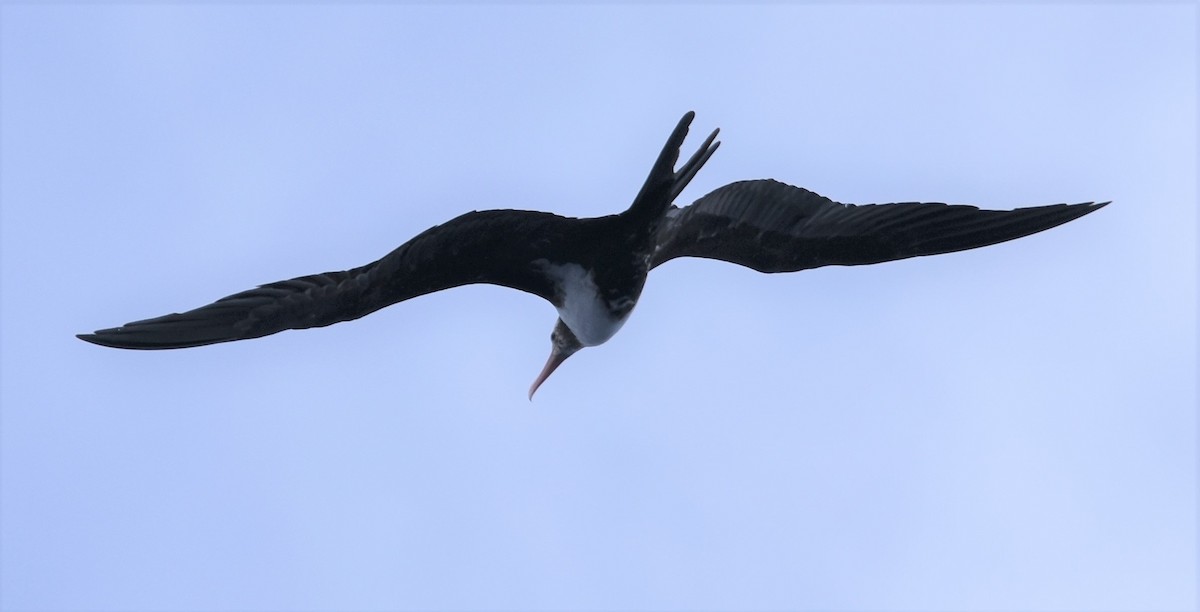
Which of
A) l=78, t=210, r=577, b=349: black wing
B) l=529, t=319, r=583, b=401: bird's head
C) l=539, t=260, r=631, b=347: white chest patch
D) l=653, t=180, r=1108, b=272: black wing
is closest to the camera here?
l=78, t=210, r=577, b=349: black wing

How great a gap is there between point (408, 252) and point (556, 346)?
2.28 meters

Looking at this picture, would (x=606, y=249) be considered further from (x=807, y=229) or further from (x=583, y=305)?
(x=807, y=229)

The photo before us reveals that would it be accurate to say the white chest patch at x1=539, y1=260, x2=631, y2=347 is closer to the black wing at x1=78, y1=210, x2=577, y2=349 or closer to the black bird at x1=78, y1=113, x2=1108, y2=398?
the black bird at x1=78, y1=113, x2=1108, y2=398

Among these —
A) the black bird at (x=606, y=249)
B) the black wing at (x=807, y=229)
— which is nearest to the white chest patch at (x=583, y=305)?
the black bird at (x=606, y=249)

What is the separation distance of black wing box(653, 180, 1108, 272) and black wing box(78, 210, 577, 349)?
4.97 ft

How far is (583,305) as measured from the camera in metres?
10.8

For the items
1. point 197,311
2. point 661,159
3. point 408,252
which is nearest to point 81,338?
point 197,311

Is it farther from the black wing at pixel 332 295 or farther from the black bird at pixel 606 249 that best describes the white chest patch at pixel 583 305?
the black wing at pixel 332 295

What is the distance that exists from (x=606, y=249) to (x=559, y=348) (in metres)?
1.58

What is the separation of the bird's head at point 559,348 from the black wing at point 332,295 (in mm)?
1598

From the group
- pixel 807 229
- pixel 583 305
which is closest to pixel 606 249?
pixel 583 305

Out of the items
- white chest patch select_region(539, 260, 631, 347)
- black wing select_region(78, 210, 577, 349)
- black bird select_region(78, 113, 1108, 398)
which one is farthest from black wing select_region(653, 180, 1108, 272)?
black wing select_region(78, 210, 577, 349)

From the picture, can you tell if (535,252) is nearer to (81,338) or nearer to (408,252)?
(408,252)

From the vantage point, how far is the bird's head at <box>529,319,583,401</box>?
38.3 ft
